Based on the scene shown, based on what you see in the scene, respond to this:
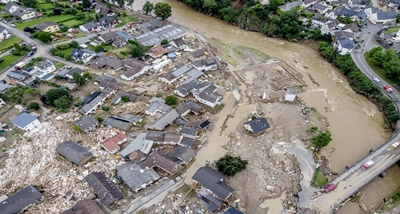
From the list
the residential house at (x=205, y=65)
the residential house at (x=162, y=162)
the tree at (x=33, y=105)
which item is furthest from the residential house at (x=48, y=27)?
the residential house at (x=162, y=162)

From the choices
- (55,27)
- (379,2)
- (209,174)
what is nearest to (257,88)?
(209,174)

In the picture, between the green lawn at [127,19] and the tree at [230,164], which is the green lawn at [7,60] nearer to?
the green lawn at [127,19]

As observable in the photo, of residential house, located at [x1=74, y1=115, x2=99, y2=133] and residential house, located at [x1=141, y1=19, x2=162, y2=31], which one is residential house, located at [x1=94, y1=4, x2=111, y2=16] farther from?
residential house, located at [x1=74, y1=115, x2=99, y2=133]

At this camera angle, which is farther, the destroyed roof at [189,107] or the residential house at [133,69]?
the residential house at [133,69]

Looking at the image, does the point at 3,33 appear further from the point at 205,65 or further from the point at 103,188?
the point at 103,188

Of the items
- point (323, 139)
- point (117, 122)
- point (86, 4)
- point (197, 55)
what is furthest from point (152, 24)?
point (323, 139)
